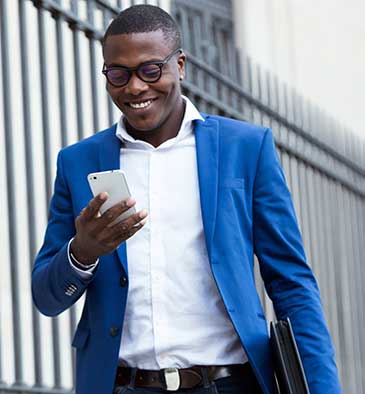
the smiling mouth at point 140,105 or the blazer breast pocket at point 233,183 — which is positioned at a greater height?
the smiling mouth at point 140,105

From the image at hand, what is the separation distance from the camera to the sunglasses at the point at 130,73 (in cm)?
366

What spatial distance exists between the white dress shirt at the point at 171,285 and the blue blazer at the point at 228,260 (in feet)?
A: 0.14

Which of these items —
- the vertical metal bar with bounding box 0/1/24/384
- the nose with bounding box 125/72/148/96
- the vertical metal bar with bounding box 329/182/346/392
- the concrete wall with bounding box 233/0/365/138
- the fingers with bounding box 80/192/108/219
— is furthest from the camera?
the concrete wall with bounding box 233/0/365/138

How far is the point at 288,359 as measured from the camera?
11.6 feet

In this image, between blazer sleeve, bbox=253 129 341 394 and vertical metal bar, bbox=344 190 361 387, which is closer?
blazer sleeve, bbox=253 129 341 394

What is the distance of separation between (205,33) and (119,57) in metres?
4.05

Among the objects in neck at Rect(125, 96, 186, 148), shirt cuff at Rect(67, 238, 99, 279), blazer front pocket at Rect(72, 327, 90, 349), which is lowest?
blazer front pocket at Rect(72, 327, 90, 349)

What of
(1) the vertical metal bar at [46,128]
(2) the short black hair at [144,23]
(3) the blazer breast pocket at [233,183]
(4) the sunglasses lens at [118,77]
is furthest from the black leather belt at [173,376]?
(1) the vertical metal bar at [46,128]

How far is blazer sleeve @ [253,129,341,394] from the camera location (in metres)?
3.69

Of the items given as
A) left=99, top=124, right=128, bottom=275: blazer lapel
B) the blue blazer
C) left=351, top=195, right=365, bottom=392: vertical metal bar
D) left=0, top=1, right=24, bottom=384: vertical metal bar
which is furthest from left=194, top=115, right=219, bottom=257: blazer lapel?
left=351, top=195, right=365, bottom=392: vertical metal bar

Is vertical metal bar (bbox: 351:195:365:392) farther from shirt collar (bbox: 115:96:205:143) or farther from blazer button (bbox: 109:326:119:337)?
blazer button (bbox: 109:326:119:337)

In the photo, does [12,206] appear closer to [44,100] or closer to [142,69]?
[44,100]

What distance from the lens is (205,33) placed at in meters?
7.68

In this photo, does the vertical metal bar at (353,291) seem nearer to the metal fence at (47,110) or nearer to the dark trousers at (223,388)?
the metal fence at (47,110)
